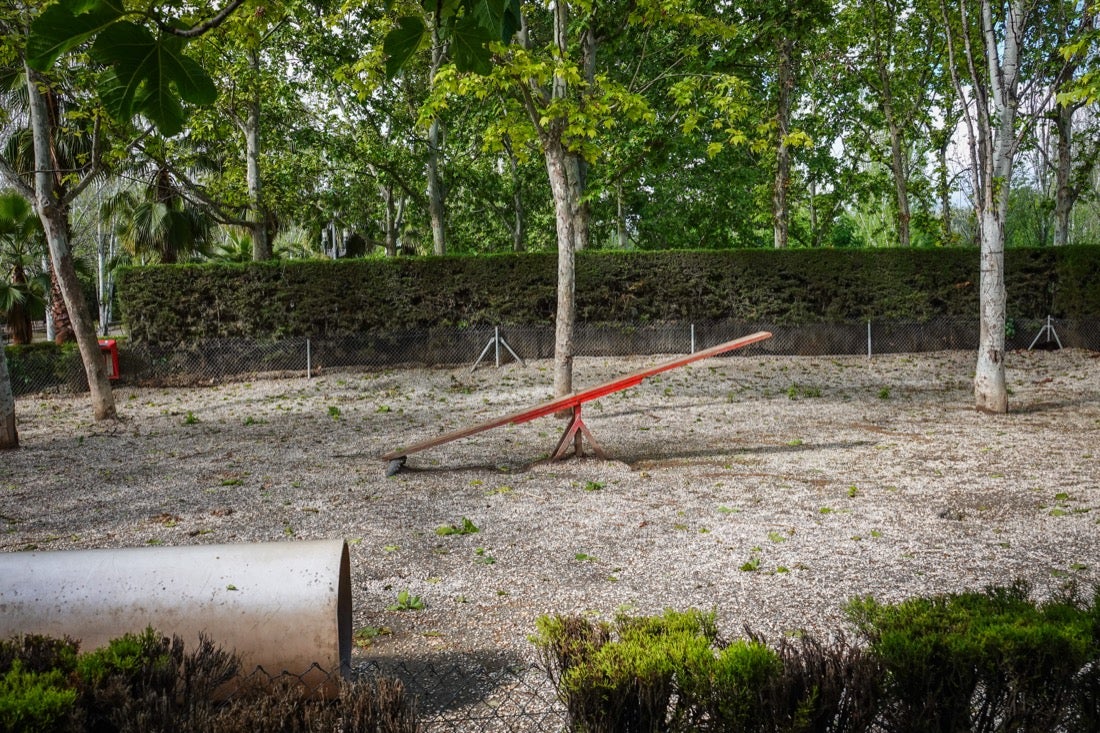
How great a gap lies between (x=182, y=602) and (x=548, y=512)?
13.2 ft

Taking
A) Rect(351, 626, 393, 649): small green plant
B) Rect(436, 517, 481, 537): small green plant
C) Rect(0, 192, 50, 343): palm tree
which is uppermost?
Rect(0, 192, 50, 343): palm tree

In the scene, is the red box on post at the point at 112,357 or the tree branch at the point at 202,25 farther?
the red box on post at the point at 112,357

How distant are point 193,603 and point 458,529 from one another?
3.39m

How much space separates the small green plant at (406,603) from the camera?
15.6 ft

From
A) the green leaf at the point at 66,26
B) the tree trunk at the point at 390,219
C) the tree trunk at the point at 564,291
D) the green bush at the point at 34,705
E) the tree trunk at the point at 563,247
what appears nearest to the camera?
the green leaf at the point at 66,26

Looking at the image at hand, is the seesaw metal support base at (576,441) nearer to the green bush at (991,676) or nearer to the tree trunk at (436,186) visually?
the green bush at (991,676)

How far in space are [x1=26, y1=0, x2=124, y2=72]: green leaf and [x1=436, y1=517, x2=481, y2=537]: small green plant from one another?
5178 mm

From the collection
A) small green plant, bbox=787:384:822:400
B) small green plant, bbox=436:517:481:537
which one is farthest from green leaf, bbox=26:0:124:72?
small green plant, bbox=787:384:822:400

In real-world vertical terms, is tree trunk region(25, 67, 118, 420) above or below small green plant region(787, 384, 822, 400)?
above

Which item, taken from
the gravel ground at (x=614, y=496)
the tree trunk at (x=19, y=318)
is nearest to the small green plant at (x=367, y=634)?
the gravel ground at (x=614, y=496)

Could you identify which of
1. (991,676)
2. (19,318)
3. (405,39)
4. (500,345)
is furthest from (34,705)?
(19,318)

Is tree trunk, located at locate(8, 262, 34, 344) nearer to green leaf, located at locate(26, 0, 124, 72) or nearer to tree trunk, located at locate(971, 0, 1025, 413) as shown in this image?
tree trunk, located at locate(971, 0, 1025, 413)

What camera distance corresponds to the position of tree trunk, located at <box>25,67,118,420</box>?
36.3ft

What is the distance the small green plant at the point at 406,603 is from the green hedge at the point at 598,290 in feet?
41.0
